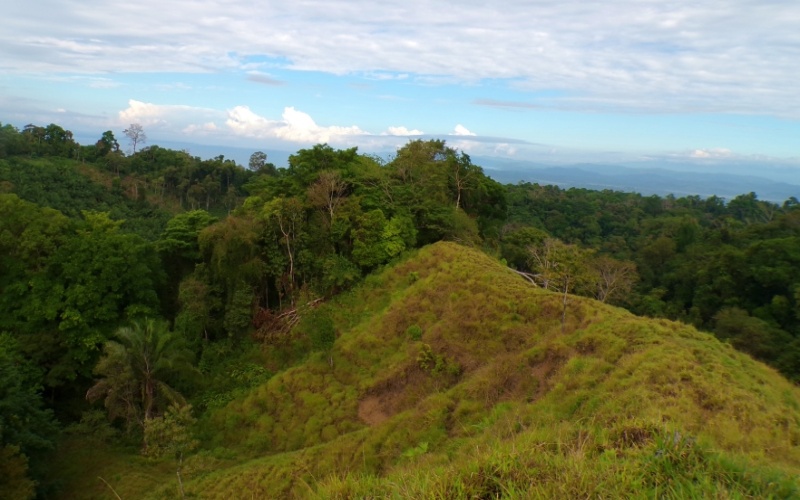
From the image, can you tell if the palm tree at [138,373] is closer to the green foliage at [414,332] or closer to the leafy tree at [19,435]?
the leafy tree at [19,435]

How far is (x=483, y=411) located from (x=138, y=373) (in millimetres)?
9682

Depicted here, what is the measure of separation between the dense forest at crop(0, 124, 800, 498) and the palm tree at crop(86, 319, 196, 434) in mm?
50

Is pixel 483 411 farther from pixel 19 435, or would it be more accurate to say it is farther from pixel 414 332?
pixel 19 435

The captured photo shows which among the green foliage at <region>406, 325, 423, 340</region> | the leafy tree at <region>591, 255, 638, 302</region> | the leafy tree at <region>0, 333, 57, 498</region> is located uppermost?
the leafy tree at <region>591, 255, 638, 302</region>

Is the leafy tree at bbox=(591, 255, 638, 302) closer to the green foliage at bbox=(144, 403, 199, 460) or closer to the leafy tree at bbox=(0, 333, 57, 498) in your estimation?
the green foliage at bbox=(144, 403, 199, 460)

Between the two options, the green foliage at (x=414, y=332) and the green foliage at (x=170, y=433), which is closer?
the green foliage at (x=170, y=433)

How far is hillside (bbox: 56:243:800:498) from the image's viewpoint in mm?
3373

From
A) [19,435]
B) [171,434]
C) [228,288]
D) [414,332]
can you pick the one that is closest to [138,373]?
[19,435]

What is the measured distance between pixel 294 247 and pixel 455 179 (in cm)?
901

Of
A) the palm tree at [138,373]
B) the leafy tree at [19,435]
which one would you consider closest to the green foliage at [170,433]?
the palm tree at [138,373]

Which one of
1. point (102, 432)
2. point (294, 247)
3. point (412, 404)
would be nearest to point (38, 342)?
point (102, 432)

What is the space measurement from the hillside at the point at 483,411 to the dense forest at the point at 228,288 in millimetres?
891

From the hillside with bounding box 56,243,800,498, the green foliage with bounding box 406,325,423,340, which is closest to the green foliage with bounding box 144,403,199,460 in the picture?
the hillside with bounding box 56,243,800,498

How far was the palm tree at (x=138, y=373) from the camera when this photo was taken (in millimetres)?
12242
